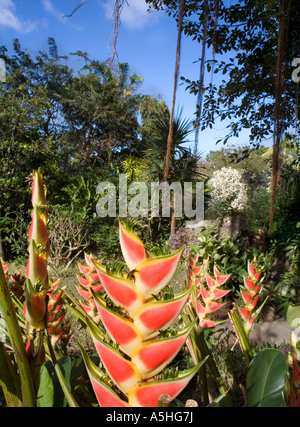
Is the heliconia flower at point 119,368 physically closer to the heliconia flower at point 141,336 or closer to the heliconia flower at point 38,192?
the heliconia flower at point 141,336

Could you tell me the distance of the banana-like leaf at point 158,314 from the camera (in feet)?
1.20

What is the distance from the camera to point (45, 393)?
487 millimetres

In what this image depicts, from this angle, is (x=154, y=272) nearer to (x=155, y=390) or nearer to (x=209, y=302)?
(x=155, y=390)

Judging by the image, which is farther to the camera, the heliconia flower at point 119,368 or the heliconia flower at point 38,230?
the heliconia flower at point 38,230

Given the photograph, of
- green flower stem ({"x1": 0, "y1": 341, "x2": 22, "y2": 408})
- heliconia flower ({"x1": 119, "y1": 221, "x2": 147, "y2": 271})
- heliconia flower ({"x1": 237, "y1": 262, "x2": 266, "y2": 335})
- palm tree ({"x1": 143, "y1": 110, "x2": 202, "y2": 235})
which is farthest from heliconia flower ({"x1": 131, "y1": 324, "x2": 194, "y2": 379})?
palm tree ({"x1": 143, "y1": 110, "x2": 202, "y2": 235})

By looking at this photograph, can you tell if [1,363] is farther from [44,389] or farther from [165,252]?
[165,252]

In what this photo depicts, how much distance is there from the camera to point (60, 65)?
1471 centimetres

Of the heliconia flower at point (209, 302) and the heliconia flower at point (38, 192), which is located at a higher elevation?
the heliconia flower at point (38, 192)

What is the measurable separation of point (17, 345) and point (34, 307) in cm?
6

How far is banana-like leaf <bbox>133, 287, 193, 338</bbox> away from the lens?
0.37 metres

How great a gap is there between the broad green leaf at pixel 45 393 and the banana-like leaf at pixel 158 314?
24cm

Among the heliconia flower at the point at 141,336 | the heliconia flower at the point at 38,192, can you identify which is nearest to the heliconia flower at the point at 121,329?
the heliconia flower at the point at 141,336

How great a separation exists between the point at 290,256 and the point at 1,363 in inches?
165
